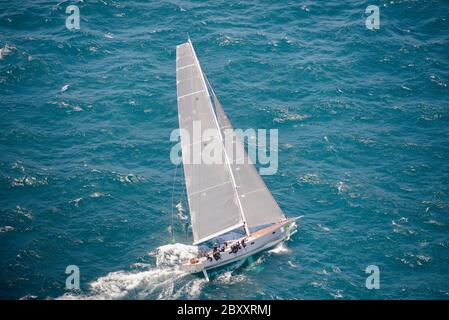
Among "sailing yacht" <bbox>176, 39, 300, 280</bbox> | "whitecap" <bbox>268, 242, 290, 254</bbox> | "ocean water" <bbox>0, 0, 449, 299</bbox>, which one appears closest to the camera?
"ocean water" <bbox>0, 0, 449, 299</bbox>

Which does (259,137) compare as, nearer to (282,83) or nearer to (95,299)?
(282,83)

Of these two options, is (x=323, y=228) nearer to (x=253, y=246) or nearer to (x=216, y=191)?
(x=253, y=246)

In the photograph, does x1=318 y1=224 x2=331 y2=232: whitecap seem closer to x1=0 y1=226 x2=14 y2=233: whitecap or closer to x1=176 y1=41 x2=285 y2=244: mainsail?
x1=176 y1=41 x2=285 y2=244: mainsail

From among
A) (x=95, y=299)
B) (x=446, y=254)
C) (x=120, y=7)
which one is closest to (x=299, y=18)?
(x=120, y=7)

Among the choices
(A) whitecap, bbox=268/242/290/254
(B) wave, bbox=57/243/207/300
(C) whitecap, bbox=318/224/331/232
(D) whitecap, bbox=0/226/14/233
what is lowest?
(B) wave, bbox=57/243/207/300

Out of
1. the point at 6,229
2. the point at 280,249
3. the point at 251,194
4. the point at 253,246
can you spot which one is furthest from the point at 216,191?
the point at 6,229

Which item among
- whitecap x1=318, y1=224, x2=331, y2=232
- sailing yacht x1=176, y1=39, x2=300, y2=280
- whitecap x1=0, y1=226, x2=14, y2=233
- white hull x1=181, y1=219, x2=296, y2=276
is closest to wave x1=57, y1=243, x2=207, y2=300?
sailing yacht x1=176, y1=39, x2=300, y2=280

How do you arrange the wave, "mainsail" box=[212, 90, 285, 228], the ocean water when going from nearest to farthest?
the wave < the ocean water < "mainsail" box=[212, 90, 285, 228]
